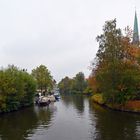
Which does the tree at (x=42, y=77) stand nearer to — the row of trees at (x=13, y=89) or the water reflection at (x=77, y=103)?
the water reflection at (x=77, y=103)

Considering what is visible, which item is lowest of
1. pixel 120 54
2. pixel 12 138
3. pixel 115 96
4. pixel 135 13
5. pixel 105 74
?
pixel 12 138

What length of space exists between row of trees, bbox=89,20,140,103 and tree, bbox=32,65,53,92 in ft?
230

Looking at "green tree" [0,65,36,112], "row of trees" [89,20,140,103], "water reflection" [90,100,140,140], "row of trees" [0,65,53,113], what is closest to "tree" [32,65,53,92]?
"row of trees" [0,65,53,113]

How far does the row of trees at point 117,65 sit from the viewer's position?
6878 cm

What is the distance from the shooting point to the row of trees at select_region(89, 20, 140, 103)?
6878cm

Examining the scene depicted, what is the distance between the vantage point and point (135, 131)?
41250mm

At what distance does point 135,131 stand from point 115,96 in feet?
94.1

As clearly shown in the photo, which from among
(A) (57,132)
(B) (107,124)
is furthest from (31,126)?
(B) (107,124)

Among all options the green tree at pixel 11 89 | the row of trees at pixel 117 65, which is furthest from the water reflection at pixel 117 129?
the green tree at pixel 11 89

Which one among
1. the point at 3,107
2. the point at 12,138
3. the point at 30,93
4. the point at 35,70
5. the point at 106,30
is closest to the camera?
the point at 12,138

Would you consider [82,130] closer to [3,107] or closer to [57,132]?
[57,132]

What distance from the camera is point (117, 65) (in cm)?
7000

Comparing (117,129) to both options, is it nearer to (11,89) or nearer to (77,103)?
(11,89)

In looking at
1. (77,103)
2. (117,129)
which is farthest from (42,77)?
(117,129)
